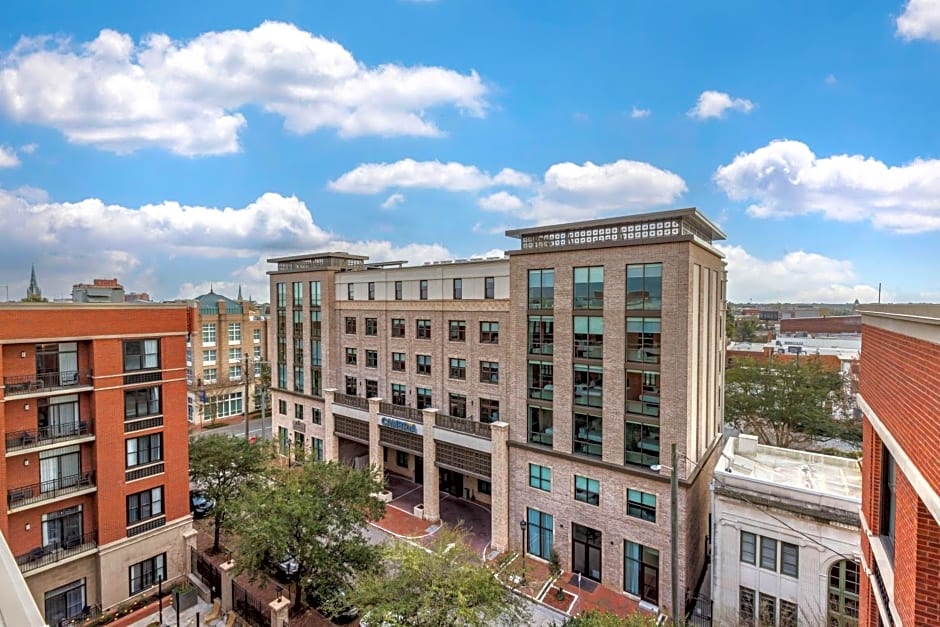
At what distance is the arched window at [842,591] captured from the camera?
17109 mm

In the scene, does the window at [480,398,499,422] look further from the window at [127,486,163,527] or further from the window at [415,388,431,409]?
the window at [127,486,163,527]

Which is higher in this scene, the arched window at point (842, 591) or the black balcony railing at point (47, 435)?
the black balcony railing at point (47, 435)

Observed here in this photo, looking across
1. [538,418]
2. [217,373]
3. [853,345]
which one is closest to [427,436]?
[538,418]

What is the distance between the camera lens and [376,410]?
32594 millimetres

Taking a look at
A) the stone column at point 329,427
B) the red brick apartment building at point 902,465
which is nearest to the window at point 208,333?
the stone column at point 329,427

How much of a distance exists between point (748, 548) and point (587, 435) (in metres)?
7.81

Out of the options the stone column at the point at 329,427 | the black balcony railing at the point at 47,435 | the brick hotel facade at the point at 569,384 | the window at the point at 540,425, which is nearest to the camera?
the black balcony railing at the point at 47,435

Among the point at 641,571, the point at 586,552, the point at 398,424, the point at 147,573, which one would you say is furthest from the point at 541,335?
the point at 147,573

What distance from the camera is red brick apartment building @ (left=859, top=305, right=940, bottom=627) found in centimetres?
547

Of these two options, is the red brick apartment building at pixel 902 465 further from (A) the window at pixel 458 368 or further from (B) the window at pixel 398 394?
(B) the window at pixel 398 394

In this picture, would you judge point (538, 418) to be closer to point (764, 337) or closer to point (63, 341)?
point (63, 341)

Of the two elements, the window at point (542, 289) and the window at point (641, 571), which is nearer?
the window at point (641, 571)

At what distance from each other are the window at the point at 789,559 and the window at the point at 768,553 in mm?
234

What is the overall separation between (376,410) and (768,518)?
76.7 ft
